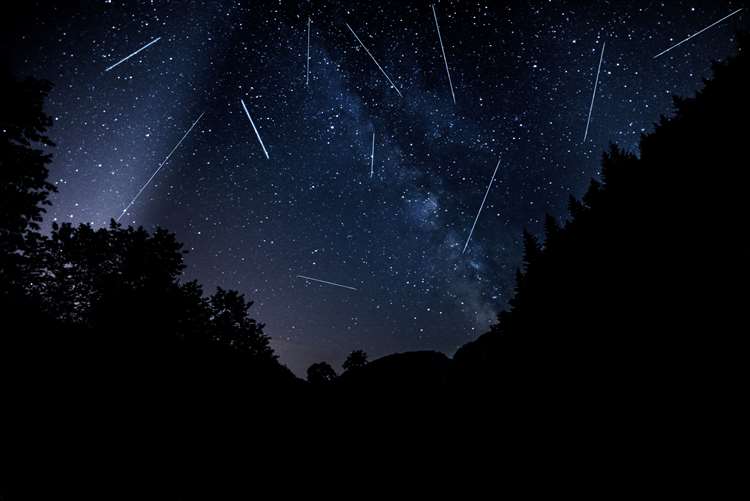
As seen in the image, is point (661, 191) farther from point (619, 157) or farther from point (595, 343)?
point (595, 343)

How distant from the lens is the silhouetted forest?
905cm

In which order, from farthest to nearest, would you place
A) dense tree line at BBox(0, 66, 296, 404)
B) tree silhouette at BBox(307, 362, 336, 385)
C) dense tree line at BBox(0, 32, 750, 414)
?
tree silhouette at BBox(307, 362, 336, 385), dense tree line at BBox(0, 32, 750, 414), dense tree line at BBox(0, 66, 296, 404)

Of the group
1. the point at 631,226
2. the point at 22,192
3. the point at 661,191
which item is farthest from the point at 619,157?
the point at 22,192

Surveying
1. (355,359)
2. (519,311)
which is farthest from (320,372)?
(519,311)

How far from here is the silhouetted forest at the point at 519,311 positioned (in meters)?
9.05

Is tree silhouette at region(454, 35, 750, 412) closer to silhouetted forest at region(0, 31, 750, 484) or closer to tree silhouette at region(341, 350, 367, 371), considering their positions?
silhouetted forest at region(0, 31, 750, 484)

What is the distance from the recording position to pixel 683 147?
26922 millimetres

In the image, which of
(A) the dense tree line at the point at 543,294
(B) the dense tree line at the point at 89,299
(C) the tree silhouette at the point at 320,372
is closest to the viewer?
(B) the dense tree line at the point at 89,299

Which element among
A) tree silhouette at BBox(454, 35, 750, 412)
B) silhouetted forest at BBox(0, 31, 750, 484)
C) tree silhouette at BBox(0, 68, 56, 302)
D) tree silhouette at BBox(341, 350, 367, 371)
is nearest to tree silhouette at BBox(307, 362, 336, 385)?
tree silhouette at BBox(341, 350, 367, 371)

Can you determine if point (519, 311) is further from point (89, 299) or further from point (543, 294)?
point (89, 299)

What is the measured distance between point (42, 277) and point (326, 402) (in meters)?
18.5

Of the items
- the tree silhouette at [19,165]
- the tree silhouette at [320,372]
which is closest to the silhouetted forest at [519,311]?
the tree silhouette at [19,165]

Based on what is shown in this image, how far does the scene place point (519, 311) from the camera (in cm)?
2661

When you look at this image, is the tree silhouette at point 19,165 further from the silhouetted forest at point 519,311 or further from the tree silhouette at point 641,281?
the tree silhouette at point 641,281
